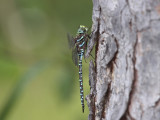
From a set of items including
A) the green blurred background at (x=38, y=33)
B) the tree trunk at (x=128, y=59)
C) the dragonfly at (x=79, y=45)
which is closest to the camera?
the tree trunk at (x=128, y=59)

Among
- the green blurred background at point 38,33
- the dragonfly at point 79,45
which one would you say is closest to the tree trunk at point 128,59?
the dragonfly at point 79,45

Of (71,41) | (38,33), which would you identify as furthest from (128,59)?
(38,33)

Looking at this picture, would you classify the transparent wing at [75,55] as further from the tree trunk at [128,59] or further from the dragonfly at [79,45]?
the tree trunk at [128,59]

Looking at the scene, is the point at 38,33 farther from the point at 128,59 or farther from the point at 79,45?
the point at 128,59

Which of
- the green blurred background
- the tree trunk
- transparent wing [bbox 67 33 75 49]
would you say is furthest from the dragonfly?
the tree trunk

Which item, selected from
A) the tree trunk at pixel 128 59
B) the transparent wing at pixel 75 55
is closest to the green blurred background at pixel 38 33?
the transparent wing at pixel 75 55

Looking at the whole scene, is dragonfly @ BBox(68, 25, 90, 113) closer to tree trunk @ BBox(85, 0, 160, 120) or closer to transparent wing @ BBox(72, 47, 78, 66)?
transparent wing @ BBox(72, 47, 78, 66)

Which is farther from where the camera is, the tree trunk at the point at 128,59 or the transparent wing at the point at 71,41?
the transparent wing at the point at 71,41

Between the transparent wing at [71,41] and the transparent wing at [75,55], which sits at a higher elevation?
the transparent wing at [71,41]

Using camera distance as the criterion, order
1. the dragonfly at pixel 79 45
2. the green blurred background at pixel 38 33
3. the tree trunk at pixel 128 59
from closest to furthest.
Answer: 1. the tree trunk at pixel 128 59
2. the dragonfly at pixel 79 45
3. the green blurred background at pixel 38 33

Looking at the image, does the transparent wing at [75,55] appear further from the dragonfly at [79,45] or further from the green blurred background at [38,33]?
the green blurred background at [38,33]
